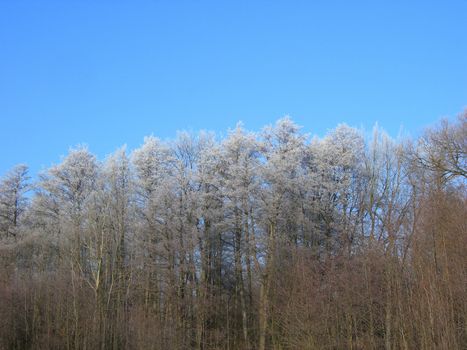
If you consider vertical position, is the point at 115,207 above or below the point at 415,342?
above

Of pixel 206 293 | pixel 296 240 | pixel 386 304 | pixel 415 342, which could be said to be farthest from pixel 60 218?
pixel 415 342

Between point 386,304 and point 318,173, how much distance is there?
48.0ft

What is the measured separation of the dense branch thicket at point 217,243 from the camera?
22.8 metres

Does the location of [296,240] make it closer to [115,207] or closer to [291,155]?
[291,155]

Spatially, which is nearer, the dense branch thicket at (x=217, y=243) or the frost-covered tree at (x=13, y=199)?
the dense branch thicket at (x=217, y=243)

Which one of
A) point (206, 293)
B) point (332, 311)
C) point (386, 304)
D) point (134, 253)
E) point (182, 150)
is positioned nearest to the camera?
point (386, 304)

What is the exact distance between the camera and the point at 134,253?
3256 cm

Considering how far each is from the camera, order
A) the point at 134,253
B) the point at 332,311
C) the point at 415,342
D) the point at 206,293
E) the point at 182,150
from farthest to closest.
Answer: the point at 182,150 < the point at 134,253 < the point at 206,293 < the point at 332,311 < the point at 415,342

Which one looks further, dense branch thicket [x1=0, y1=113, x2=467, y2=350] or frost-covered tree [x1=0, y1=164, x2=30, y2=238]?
frost-covered tree [x1=0, y1=164, x2=30, y2=238]

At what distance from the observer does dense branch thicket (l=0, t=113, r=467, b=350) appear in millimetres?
22797

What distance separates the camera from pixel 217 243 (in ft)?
111

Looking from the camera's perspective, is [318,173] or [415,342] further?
[318,173]

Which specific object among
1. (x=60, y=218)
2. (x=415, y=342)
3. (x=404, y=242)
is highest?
(x=60, y=218)

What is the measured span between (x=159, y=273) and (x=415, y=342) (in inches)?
702
